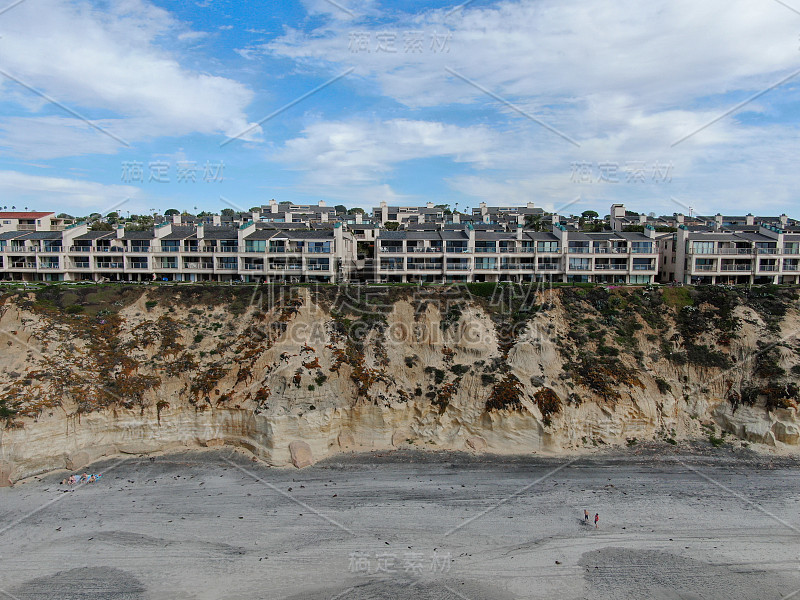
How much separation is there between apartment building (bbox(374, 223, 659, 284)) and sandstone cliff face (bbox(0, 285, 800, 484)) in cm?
1139

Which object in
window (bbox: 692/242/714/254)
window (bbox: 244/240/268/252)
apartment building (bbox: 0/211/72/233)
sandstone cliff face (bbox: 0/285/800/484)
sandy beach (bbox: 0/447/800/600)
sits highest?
apartment building (bbox: 0/211/72/233)

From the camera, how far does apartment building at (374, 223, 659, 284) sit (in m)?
54.5

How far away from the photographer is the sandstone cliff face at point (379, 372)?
32.9 meters

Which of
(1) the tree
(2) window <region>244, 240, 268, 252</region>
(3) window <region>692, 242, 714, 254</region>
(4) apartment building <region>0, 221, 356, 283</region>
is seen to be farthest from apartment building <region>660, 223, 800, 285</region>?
(2) window <region>244, 240, 268, 252</region>

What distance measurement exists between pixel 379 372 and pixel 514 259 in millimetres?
26923

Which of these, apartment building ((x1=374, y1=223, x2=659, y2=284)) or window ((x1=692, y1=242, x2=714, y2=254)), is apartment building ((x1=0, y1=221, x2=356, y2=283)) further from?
window ((x1=692, y1=242, x2=714, y2=254))

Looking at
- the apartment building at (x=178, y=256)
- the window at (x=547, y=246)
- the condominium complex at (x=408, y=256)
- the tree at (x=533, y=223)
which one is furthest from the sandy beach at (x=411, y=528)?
the tree at (x=533, y=223)

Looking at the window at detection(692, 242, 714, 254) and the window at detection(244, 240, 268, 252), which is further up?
the window at detection(692, 242, 714, 254)

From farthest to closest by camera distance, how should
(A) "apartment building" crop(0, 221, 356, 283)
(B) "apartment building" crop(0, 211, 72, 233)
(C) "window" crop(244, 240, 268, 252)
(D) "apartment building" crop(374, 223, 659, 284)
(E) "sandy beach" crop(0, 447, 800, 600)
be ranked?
(B) "apartment building" crop(0, 211, 72, 233)
(D) "apartment building" crop(374, 223, 659, 284)
(C) "window" crop(244, 240, 268, 252)
(A) "apartment building" crop(0, 221, 356, 283)
(E) "sandy beach" crop(0, 447, 800, 600)

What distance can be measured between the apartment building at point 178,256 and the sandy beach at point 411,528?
25291 mm

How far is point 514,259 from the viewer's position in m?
55.5

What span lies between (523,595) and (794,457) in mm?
25848

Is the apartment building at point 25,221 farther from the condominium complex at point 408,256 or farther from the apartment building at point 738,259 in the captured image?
the apartment building at point 738,259

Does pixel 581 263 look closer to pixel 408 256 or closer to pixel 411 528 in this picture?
pixel 408 256
